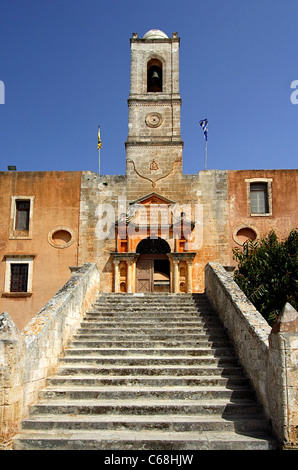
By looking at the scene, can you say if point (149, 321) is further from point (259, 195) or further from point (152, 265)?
point (259, 195)

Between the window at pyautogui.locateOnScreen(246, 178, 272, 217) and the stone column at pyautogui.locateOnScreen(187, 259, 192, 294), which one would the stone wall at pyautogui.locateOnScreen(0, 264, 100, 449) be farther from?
the window at pyautogui.locateOnScreen(246, 178, 272, 217)

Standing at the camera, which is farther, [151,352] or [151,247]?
[151,247]

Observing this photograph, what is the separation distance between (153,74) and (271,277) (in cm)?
1199

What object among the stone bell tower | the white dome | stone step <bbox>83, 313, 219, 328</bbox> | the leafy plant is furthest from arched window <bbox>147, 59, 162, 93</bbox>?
stone step <bbox>83, 313, 219, 328</bbox>

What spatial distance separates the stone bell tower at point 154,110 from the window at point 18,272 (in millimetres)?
5685

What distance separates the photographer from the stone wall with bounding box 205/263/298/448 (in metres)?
5.22

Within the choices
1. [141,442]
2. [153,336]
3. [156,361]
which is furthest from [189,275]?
[141,442]

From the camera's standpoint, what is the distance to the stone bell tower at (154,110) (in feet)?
58.9

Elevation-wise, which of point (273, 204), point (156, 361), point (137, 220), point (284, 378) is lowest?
point (156, 361)

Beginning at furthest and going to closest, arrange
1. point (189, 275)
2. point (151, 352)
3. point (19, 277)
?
point (19, 277) < point (189, 275) < point (151, 352)

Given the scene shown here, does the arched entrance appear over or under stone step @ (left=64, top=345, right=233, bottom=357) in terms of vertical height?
over

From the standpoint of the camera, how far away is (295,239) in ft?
41.9

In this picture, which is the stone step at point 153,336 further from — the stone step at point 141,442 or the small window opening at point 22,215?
the small window opening at point 22,215

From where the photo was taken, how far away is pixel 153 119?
61.0ft
